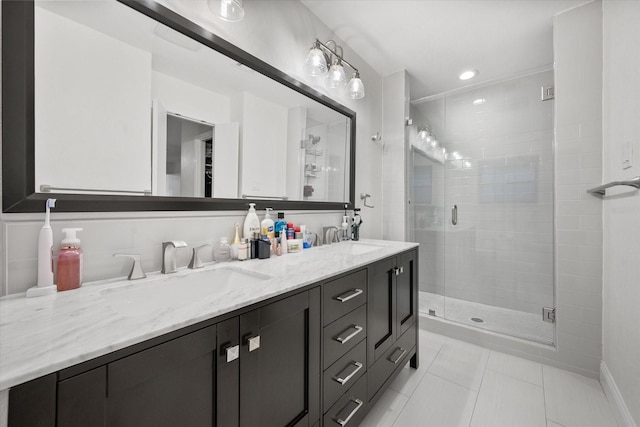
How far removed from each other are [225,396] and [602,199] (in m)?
2.42

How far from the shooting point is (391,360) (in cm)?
154

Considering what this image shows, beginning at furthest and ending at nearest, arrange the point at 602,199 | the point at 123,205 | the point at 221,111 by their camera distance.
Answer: the point at 602,199 < the point at 221,111 < the point at 123,205

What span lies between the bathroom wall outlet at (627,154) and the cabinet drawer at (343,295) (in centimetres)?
140

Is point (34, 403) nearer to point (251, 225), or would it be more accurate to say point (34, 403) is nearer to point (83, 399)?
point (83, 399)

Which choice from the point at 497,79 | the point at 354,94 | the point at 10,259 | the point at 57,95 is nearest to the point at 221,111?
the point at 57,95

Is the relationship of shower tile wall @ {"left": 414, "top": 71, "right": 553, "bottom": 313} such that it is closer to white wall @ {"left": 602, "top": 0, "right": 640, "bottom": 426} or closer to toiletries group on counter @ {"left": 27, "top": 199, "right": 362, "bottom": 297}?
white wall @ {"left": 602, "top": 0, "right": 640, "bottom": 426}

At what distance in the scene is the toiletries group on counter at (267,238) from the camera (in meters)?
1.35

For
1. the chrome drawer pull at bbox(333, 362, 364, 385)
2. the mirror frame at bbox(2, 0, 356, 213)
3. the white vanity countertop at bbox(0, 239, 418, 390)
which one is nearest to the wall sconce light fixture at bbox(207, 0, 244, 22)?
the mirror frame at bbox(2, 0, 356, 213)

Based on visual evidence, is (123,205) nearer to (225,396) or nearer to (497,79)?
(225,396)

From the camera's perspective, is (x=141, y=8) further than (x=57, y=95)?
Yes

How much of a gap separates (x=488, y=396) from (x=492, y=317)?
1.24 m

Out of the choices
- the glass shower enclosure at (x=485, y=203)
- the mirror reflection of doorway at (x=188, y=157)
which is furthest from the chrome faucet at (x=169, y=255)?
the glass shower enclosure at (x=485, y=203)

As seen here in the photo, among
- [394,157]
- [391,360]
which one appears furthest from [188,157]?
[394,157]

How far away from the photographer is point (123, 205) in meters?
1.00
